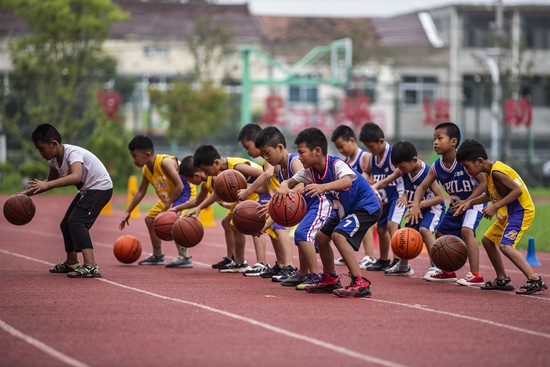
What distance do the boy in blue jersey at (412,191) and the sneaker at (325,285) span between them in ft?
6.61

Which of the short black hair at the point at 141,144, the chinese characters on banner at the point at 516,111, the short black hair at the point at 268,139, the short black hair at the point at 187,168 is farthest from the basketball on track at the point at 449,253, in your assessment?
the chinese characters on banner at the point at 516,111

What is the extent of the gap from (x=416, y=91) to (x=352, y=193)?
3964 cm

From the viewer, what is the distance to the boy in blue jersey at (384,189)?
41.9 feet

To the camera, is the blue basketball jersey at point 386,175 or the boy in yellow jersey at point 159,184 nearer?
the boy in yellow jersey at point 159,184

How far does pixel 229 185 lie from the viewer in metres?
11.2

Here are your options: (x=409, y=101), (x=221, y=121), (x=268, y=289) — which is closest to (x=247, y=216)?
(x=268, y=289)

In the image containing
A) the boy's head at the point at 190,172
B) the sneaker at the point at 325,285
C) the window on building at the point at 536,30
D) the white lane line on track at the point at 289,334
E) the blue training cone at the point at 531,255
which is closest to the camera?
the white lane line on track at the point at 289,334

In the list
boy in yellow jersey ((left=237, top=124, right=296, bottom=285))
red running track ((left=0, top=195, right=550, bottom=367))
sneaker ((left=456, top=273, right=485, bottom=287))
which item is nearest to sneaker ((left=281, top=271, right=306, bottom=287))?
boy in yellow jersey ((left=237, top=124, right=296, bottom=285))

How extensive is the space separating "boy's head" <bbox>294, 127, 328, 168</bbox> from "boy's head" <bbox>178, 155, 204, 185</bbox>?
9.54ft

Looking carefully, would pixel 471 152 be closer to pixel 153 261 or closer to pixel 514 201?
pixel 514 201

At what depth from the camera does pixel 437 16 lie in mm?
53562

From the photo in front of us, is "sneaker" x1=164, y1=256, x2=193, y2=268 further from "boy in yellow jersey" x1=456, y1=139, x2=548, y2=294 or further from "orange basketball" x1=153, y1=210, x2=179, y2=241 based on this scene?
"boy in yellow jersey" x1=456, y1=139, x2=548, y2=294

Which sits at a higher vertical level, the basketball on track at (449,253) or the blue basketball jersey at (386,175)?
the blue basketball jersey at (386,175)

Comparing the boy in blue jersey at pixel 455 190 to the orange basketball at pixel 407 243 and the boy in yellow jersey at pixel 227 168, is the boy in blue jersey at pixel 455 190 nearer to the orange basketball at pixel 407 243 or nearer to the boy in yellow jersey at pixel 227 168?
the orange basketball at pixel 407 243
